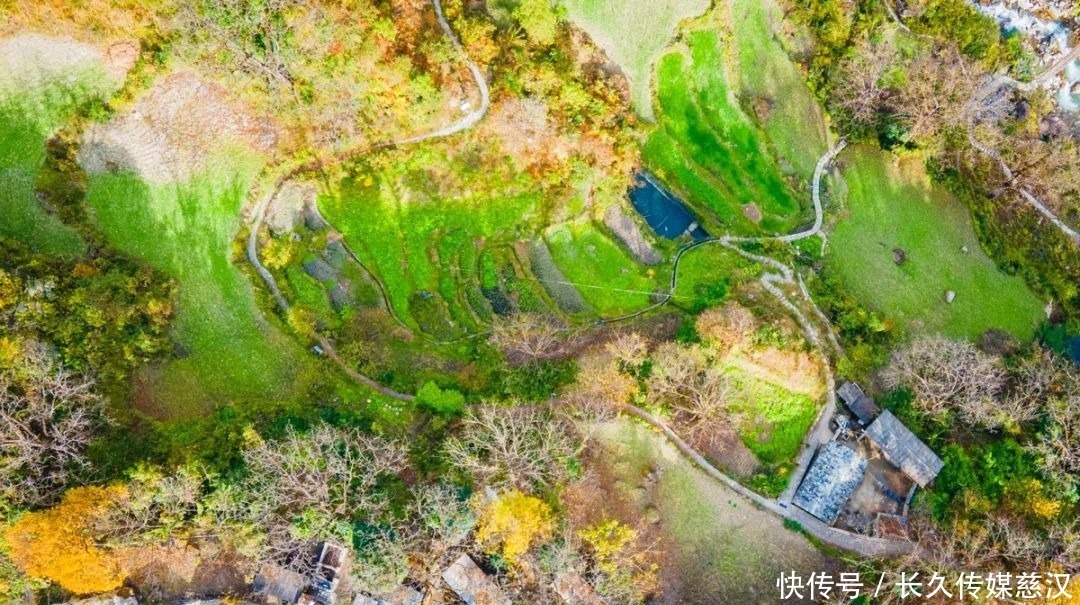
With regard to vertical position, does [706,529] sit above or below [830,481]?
below

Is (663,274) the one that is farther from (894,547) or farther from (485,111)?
(894,547)

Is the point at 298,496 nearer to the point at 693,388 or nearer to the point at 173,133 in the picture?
the point at 693,388

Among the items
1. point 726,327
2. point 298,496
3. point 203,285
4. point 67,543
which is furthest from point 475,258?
point 67,543

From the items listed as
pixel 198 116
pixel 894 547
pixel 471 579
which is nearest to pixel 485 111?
pixel 198 116

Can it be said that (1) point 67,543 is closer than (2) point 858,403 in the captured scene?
Yes

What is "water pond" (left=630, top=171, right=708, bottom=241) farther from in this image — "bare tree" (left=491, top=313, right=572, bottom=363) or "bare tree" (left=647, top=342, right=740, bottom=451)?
"bare tree" (left=491, top=313, right=572, bottom=363)
